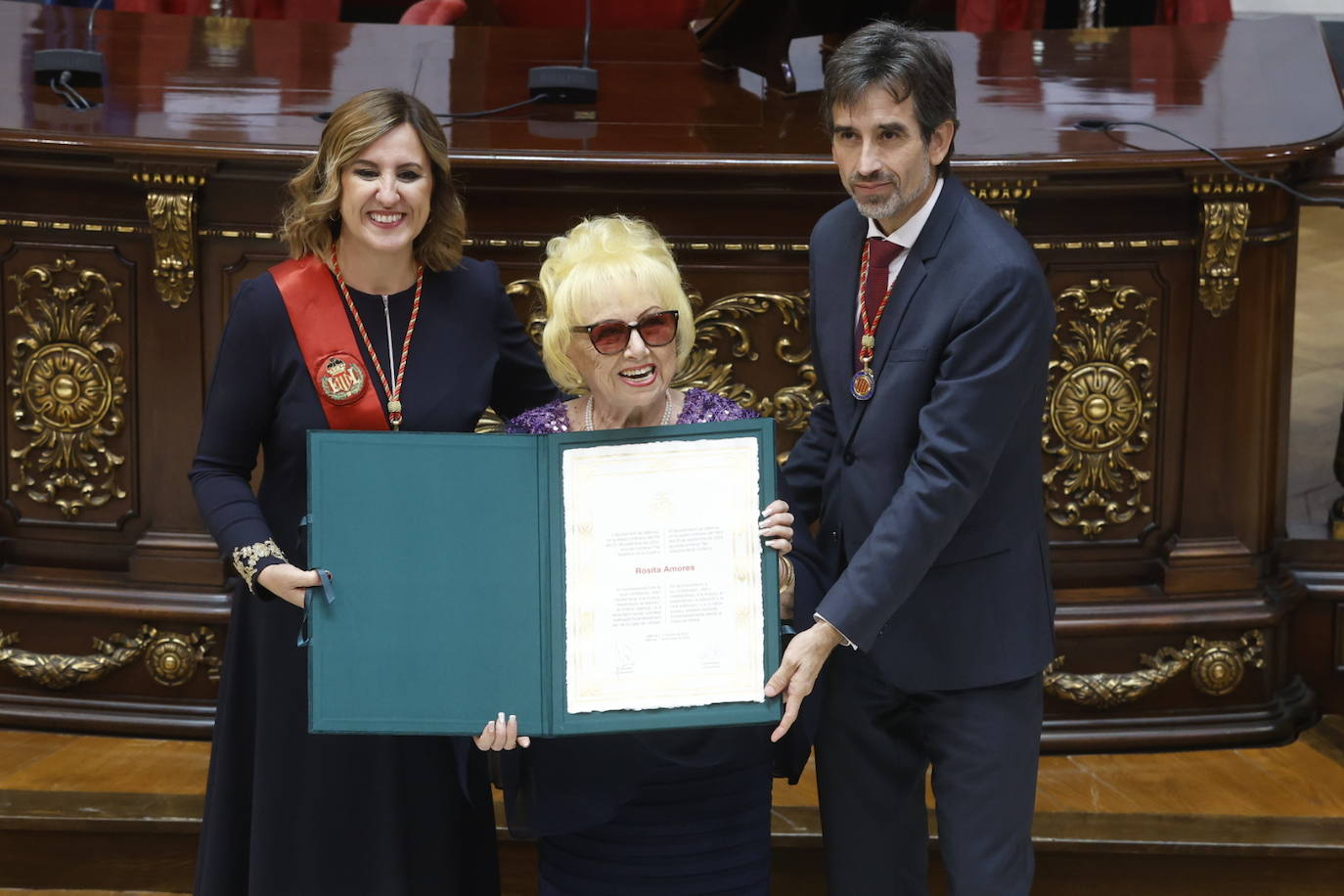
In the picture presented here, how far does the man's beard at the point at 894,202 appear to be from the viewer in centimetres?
217

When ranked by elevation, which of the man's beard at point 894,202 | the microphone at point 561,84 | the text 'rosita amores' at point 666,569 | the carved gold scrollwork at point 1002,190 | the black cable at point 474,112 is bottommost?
the text 'rosita amores' at point 666,569

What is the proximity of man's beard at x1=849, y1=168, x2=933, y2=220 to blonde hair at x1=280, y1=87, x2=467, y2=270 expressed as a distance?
0.58 meters

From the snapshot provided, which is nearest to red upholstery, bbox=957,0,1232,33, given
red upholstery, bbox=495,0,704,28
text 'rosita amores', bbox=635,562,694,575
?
red upholstery, bbox=495,0,704,28

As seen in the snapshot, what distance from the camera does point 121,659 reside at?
3387 millimetres

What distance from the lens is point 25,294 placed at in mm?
3346

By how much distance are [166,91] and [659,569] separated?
1.99 metres

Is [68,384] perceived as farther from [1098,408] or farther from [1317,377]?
[1317,377]

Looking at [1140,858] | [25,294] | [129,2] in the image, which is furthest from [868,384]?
[129,2]

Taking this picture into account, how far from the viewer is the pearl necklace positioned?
227cm

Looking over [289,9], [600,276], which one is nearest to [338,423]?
[600,276]

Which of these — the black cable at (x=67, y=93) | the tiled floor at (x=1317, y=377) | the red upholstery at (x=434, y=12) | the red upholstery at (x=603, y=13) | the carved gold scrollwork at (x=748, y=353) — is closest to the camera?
the carved gold scrollwork at (x=748, y=353)

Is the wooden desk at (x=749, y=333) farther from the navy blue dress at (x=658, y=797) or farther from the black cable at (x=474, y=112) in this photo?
the navy blue dress at (x=658, y=797)

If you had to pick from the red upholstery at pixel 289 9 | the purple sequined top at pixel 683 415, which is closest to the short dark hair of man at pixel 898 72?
the purple sequined top at pixel 683 415

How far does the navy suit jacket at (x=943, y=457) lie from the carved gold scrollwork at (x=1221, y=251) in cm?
112
